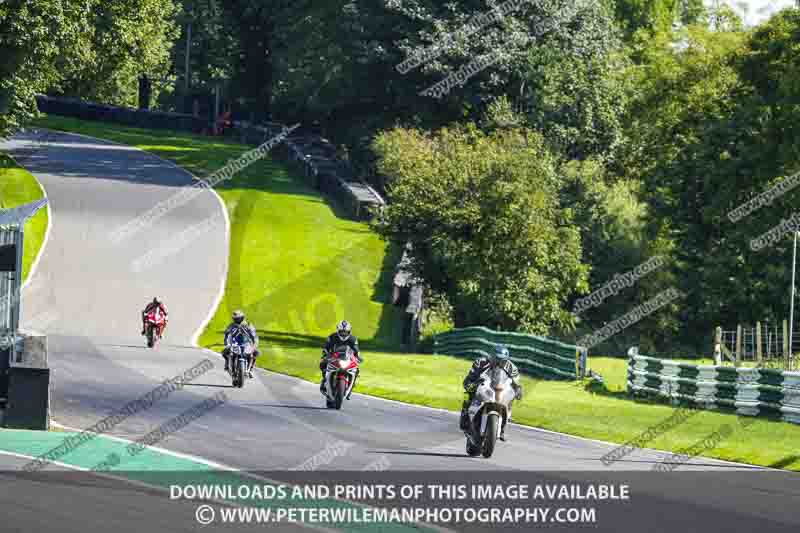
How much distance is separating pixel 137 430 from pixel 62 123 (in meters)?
64.9

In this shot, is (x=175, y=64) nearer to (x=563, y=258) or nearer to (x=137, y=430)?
(x=563, y=258)

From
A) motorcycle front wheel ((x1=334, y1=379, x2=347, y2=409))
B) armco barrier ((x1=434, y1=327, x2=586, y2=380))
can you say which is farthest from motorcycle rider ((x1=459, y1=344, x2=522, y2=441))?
armco barrier ((x1=434, y1=327, x2=586, y2=380))

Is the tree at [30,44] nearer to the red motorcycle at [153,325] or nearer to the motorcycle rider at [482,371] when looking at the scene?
the red motorcycle at [153,325]

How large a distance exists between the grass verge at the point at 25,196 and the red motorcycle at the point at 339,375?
75.1 feet

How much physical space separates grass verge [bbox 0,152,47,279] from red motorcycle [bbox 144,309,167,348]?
33.7ft

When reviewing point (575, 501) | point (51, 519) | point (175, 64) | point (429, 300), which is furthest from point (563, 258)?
point (175, 64)

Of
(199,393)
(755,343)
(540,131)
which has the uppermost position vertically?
(540,131)

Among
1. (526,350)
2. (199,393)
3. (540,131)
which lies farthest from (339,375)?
(540,131)

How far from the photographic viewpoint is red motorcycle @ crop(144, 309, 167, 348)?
35688mm

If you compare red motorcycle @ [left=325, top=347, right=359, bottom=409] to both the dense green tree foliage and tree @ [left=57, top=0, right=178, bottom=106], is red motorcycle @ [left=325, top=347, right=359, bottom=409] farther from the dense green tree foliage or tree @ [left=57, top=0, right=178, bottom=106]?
tree @ [left=57, top=0, right=178, bottom=106]

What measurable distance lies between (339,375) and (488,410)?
6.70m

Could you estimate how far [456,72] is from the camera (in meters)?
63.9

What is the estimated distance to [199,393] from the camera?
1019 inches

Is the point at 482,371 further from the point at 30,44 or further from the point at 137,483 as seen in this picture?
the point at 30,44
